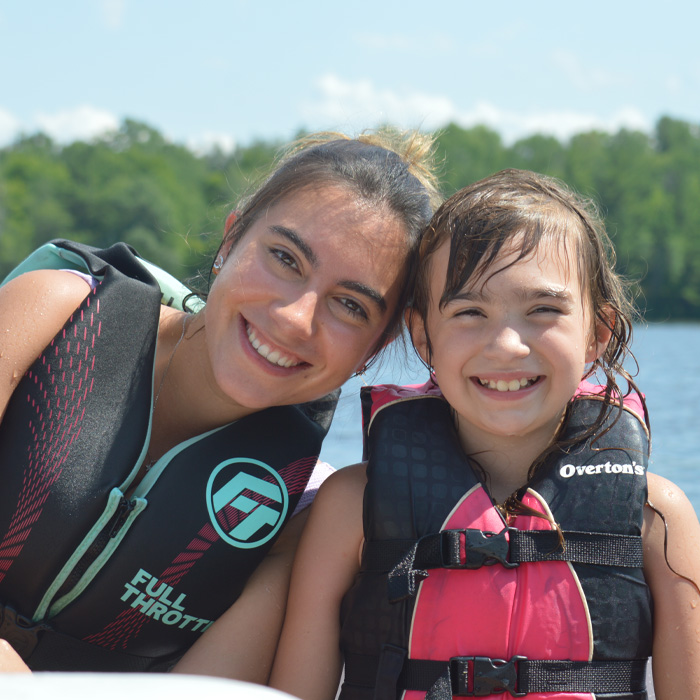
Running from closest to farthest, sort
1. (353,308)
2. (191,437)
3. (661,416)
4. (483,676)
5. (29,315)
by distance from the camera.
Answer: (483,676), (29,315), (353,308), (191,437), (661,416)

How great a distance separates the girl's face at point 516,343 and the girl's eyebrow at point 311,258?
24 cm

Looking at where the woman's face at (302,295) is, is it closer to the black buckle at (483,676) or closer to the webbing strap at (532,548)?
the webbing strap at (532,548)

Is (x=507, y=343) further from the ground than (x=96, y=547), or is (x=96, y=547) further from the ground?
(x=507, y=343)

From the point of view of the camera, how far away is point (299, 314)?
93.6 inches

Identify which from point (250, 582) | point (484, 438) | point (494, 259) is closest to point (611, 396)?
point (484, 438)

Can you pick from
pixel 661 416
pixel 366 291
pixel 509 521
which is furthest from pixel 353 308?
pixel 661 416

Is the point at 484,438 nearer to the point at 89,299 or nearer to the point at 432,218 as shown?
the point at 432,218

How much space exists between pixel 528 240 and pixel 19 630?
1.64m

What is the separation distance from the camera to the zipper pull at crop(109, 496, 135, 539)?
7.81 ft

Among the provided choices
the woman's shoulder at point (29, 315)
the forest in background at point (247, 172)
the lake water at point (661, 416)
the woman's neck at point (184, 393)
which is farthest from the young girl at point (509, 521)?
the forest in background at point (247, 172)

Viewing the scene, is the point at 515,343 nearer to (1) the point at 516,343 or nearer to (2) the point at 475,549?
(1) the point at 516,343

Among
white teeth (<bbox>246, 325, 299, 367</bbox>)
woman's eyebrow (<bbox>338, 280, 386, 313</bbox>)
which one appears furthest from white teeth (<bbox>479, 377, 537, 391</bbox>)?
white teeth (<bbox>246, 325, 299, 367</bbox>)

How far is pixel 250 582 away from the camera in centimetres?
259

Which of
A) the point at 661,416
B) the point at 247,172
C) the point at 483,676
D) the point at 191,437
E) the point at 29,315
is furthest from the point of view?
the point at 247,172
